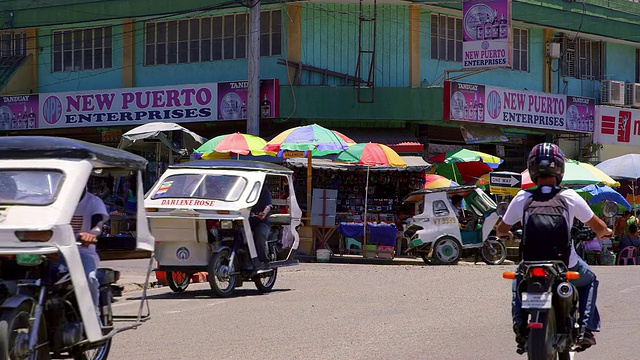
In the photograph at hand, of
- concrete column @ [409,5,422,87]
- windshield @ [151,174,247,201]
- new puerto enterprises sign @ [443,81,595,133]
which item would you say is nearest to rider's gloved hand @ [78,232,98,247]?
windshield @ [151,174,247,201]

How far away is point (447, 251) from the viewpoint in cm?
2178

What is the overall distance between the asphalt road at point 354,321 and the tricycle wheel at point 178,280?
0.68 ft

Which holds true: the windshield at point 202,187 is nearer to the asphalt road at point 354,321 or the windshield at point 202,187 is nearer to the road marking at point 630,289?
the asphalt road at point 354,321

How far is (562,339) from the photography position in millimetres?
6902

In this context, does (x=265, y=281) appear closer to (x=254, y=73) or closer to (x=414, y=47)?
(x=254, y=73)

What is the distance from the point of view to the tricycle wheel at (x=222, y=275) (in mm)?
13695

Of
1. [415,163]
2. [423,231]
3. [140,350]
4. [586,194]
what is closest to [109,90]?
[415,163]

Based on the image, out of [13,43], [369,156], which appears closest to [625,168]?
[369,156]

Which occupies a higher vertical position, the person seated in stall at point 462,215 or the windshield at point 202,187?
the windshield at point 202,187

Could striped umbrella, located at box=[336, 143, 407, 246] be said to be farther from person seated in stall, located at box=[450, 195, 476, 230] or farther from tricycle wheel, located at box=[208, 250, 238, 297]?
tricycle wheel, located at box=[208, 250, 238, 297]

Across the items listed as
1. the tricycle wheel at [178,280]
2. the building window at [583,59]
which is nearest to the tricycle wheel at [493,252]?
the tricycle wheel at [178,280]

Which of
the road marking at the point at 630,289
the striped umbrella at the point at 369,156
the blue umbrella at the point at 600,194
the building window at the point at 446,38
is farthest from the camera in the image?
the building window at the point at 446,38

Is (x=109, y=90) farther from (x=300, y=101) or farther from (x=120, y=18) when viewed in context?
(x=300, y=101)

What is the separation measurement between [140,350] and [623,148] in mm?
28043
